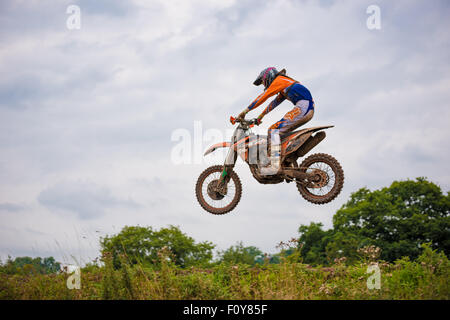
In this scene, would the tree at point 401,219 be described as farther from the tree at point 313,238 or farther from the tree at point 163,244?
the tree at point 163,244

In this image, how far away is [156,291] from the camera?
772 centimetres

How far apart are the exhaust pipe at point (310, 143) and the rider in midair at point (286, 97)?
404mm

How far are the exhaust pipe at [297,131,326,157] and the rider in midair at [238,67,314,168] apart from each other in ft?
1.33

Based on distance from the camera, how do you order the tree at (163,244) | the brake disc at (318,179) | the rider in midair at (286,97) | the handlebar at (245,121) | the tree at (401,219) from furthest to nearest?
the tree at (401,219) → the tree at (163,244) → the handlebar at (245,121) → the rider in midair at (286,97) → the brake disc at (318,179)

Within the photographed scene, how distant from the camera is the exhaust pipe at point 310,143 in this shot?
829 cm

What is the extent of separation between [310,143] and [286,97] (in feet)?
3.78

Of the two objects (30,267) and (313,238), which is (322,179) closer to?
(30,267)

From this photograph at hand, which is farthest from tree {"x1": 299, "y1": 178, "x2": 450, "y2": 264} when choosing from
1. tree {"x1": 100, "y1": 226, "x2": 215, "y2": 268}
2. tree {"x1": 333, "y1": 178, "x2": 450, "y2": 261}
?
tree {"x1": 100, "y1": 226, "x2": 215, "y2": 268}

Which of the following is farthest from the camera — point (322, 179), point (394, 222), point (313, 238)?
point (313, 238)

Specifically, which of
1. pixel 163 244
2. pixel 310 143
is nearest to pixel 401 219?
pixel 163 244

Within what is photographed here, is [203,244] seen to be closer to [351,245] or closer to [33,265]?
[351,245]

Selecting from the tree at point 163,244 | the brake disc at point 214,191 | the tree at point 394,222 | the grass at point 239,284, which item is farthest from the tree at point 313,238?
the brake disc at point 214,191

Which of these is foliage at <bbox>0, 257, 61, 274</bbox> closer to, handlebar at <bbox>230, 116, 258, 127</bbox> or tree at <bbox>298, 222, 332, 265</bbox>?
handlebar at <bbox>230, 116, 258, 127</bbox>

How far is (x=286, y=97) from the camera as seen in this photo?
838 cm
